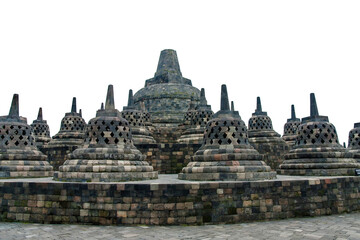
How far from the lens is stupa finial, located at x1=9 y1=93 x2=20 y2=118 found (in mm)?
13875

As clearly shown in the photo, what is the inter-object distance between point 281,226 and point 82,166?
248 inches

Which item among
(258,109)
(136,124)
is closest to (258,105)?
(258,109)

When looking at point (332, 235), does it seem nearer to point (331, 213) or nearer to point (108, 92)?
point (331, 213)

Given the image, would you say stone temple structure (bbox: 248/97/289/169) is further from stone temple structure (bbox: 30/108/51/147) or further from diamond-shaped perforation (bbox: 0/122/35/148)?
stone temple structure (bbox: 30/108/51/147)

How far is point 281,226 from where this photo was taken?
316 inches

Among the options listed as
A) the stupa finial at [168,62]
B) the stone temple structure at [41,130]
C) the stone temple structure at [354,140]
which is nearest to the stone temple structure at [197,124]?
the stone temple structure at [354,140]

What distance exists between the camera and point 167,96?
2569 cm

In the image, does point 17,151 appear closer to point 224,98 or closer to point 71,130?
point 71,130

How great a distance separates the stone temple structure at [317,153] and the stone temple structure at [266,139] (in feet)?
15.3

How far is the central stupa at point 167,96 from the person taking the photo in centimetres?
2502

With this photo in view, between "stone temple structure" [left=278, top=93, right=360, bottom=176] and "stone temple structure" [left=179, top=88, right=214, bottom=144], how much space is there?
611cm

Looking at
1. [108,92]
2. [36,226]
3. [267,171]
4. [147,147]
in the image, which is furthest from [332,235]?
[147,147]

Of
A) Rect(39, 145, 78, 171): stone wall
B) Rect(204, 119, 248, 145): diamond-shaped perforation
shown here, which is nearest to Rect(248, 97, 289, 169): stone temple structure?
Rect(204, 119, 248, 145): diamond-shaped perforation

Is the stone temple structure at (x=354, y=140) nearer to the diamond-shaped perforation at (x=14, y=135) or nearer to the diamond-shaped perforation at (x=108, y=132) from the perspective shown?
the diamond-shaped perforation at (x=108, y=132)
